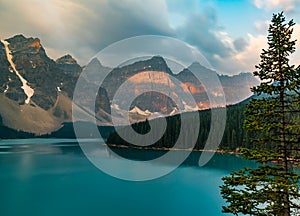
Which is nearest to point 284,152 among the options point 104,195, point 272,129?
point 272,129

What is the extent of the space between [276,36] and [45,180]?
46082mm

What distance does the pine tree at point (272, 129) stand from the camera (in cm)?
873

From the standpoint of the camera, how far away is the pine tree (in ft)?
28.7

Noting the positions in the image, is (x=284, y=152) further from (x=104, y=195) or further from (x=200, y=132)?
(x=200, y=132)

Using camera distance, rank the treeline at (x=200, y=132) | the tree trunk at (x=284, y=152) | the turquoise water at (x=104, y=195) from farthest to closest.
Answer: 1. the treeline at (x=200, y=132)
2. the turquoise water at (x=104, y=195)
3. the tree trunk at (x=284, y=152)

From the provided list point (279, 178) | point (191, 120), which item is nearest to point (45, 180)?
point (279, 178)

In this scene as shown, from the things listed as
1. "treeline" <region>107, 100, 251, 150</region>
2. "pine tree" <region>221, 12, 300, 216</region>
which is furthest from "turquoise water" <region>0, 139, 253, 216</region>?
"treeline" <region>107, 100, 251, 150</region>

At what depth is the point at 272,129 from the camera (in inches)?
362

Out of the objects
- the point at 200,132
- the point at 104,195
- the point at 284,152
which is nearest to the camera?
the point at 284,152

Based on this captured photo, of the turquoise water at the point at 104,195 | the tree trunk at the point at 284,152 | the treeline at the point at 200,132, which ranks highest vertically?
the treeline at the point at 200,132

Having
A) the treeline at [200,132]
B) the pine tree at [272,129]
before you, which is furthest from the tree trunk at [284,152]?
the treeline at [200,132]

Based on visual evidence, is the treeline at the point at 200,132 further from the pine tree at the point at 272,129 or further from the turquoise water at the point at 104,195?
the pine tree at the point at 272,129

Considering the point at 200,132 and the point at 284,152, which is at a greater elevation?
the point at 200,132

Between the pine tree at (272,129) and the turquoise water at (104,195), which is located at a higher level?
the pine tree at (272,129)
